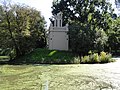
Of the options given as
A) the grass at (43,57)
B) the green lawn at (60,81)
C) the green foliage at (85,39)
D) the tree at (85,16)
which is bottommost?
the green lawn at (60,81)

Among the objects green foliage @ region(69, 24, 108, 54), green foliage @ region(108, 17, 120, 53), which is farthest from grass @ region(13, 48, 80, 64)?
green foliage @ region(108, 17, 120, 53)

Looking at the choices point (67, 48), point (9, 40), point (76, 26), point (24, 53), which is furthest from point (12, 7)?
point (67, 48)

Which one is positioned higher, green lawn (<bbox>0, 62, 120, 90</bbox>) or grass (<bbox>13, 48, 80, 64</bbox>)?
grass (<bbox>13, 48, 80, 64</bbox>)

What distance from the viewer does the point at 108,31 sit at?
41906 millimetres

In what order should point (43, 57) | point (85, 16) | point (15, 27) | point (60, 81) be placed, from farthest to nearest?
point (85, 16) < point (15, 27) < point (43, 57) < point (60, 81)

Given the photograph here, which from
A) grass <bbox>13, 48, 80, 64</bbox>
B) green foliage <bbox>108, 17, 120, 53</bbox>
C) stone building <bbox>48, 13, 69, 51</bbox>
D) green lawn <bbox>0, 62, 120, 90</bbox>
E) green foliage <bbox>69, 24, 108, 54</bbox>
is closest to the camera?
green lawn <bbox>0, 62, 120, 90</bbox>

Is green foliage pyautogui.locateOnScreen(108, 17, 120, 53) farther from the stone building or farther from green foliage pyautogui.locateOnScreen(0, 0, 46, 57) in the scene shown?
green foliage pyautogui.locateOnScreen(0, 0, 46, 57)

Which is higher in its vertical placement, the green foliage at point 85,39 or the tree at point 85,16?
the tree at point 85,16

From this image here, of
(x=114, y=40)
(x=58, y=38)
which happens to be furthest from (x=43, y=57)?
(x=114, y=40)

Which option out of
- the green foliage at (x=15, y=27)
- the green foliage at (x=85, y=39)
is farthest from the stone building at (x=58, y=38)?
the green foliage at (x=15, y=27)

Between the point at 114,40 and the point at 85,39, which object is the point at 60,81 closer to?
the point at 85,39

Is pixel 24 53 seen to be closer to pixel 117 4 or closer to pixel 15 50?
pixel 15 50

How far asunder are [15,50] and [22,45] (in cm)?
200

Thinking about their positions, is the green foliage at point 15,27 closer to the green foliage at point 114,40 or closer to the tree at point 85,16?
the tree at point 85,16
